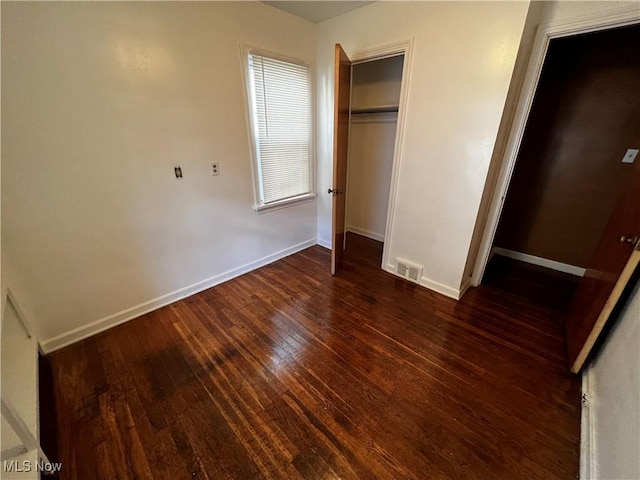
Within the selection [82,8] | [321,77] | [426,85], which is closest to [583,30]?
[426,85]

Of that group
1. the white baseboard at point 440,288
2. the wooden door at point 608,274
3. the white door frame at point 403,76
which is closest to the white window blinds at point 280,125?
the white door frame at point 403,76

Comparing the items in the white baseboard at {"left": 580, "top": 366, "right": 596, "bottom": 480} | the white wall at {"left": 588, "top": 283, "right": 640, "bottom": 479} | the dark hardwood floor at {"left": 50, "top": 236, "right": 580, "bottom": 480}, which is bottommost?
the dark hardwood floor at {"left": 50, "top": 236, "right": 580, "bottom": 480}

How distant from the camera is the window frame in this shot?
226 centimetres

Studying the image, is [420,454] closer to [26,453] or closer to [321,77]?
[26,453]

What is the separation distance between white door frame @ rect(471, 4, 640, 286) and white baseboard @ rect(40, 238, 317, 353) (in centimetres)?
218

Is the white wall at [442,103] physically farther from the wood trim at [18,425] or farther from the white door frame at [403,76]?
the wood trim at [18,425]

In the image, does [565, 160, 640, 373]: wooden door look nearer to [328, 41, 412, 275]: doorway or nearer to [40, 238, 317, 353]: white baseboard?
[328, 41, 412, 275]: doorway

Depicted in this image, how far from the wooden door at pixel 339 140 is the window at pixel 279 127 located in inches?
21.7

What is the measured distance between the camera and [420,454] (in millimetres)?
1257

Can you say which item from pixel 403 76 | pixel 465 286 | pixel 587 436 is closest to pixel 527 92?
pixel 403 76

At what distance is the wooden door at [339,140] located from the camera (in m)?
2.21

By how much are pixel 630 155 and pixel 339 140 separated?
2.63m
